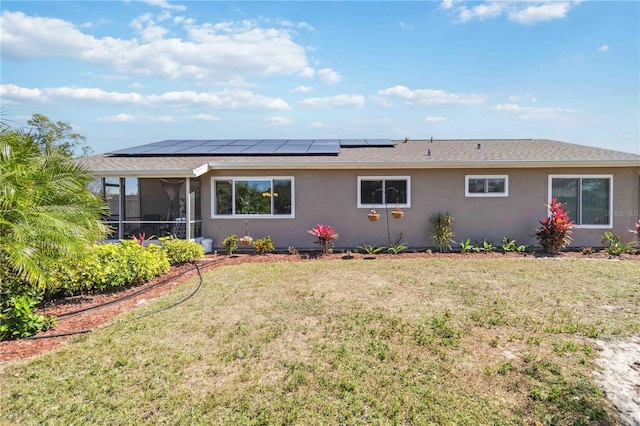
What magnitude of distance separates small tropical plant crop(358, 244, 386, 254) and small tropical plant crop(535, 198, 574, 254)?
4578 mm

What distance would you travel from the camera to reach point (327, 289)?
6.47 meters

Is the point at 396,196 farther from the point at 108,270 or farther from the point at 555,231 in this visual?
the point at 108,270

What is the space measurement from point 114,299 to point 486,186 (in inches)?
401

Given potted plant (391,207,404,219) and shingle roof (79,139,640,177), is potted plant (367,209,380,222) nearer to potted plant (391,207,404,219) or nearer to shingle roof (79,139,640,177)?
potted plant (391,207,404,219)

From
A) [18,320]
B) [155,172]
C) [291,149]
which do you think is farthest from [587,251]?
[18,320]

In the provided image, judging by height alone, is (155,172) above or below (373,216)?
above

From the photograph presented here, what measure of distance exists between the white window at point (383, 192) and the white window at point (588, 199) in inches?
174

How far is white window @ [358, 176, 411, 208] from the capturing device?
10.8 m

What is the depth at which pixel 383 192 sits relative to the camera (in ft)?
35.6

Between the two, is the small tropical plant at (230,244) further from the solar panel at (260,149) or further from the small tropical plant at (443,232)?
the small tropical plant at (443,232)

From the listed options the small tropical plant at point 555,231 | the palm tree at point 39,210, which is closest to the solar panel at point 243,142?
the palm tree at point 39,210

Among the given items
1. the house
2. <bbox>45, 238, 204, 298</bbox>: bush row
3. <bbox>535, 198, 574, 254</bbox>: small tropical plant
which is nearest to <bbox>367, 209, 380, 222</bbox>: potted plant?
the house

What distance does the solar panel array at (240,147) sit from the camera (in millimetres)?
11646

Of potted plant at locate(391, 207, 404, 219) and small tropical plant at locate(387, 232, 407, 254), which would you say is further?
small tropical plant at locate(387, 232, 407, 254)
